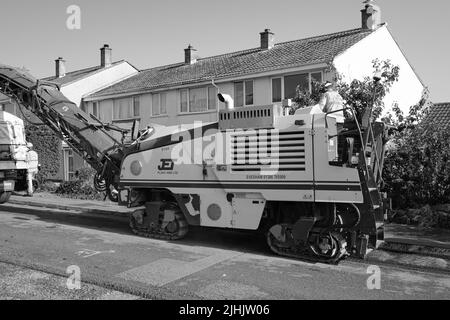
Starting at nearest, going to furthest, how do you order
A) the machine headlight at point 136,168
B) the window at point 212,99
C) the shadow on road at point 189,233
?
the shadow on road at point 189,233 → the machine headlight at point 136,168 → the window at point 212,99

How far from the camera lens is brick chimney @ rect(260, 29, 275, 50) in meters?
21.9

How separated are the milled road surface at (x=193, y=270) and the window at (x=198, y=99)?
465 inches

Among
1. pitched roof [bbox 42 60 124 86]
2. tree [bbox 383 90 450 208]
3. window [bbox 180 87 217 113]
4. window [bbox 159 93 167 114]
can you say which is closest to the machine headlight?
tree [bbox 383 90 450 208]

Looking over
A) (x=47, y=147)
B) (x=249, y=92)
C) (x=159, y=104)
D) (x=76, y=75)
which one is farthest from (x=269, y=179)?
(x=76, y=75)

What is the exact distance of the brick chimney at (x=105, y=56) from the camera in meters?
29.8

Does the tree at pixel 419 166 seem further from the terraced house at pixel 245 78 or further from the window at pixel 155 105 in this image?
the window at pixel 155 105

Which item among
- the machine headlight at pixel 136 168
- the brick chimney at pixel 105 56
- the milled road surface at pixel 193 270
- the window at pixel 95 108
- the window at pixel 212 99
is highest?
the brick chimney at pixel 105 56

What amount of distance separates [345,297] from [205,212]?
316cm

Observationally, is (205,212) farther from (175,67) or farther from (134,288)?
(175,67)

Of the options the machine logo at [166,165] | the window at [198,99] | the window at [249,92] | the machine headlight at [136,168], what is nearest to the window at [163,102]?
the window at [198,99]

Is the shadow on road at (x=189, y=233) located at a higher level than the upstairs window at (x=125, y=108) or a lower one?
lower
